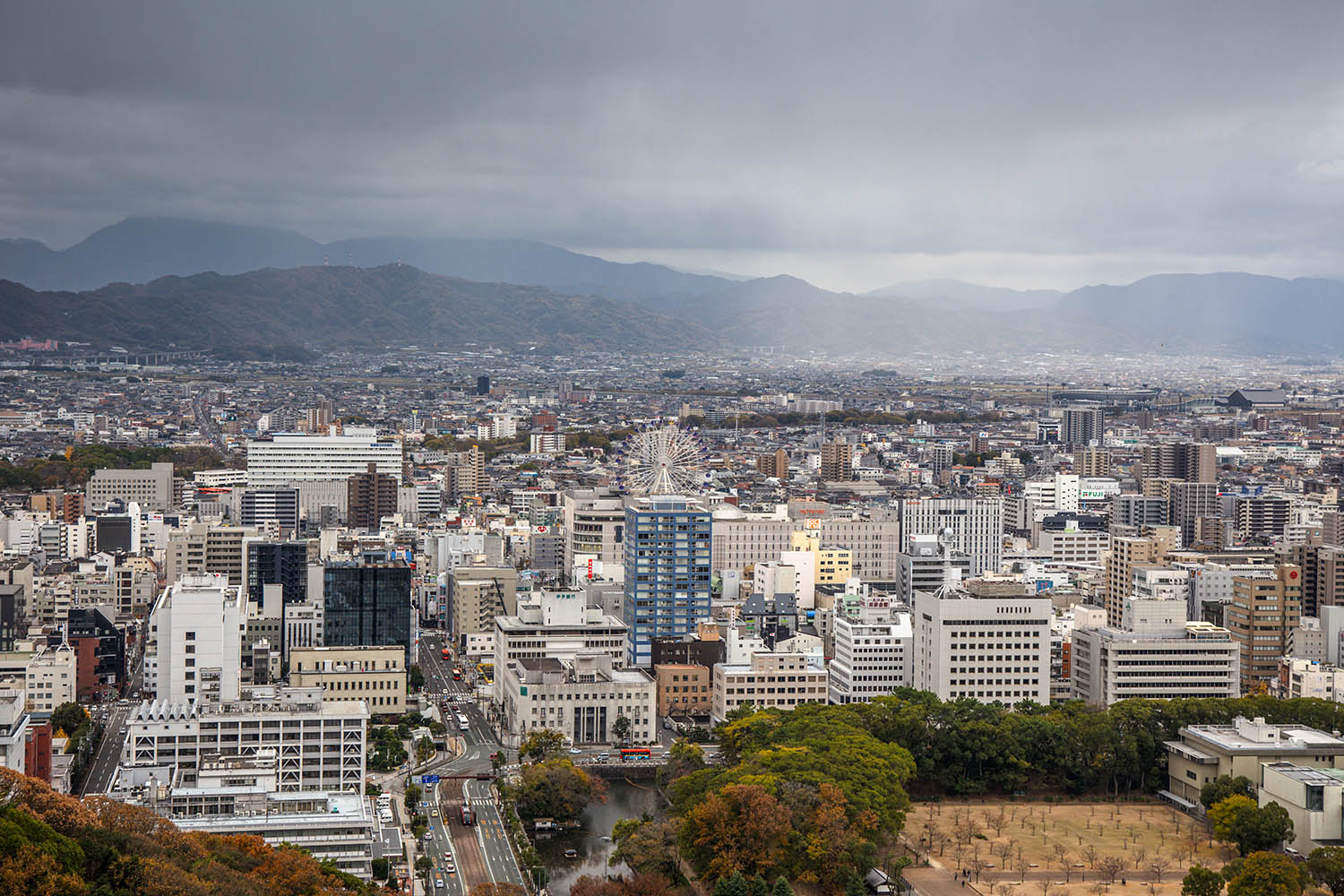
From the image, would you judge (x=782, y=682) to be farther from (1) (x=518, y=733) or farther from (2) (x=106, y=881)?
(2) (x=106, y=881)

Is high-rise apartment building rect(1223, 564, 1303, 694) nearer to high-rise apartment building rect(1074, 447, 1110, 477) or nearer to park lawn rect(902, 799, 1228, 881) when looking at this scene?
park lawn rect(902, 799, 1228, 881)

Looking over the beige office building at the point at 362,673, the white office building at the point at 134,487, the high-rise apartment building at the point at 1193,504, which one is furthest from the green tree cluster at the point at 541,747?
the high-rise apartment building at the point at 1193,504

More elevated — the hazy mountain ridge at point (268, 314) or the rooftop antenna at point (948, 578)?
the hazy mountain ridge at point (268, 314)

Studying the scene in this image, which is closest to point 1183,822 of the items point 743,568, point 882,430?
point 743,568

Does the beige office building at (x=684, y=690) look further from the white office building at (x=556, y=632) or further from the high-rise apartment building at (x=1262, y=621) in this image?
the high-rise apartment building at (x=1262, y=621)

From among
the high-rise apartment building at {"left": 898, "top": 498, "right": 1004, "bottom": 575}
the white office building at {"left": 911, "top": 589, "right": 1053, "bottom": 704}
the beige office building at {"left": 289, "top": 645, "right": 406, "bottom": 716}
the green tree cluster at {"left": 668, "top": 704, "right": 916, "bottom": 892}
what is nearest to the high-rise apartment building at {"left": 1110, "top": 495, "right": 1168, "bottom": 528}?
the high-rise apartment building at {"left": 898, "top": 498, "right": 1004, "bottom": 575}

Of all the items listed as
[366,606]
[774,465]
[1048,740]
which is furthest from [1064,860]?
[774,465]
